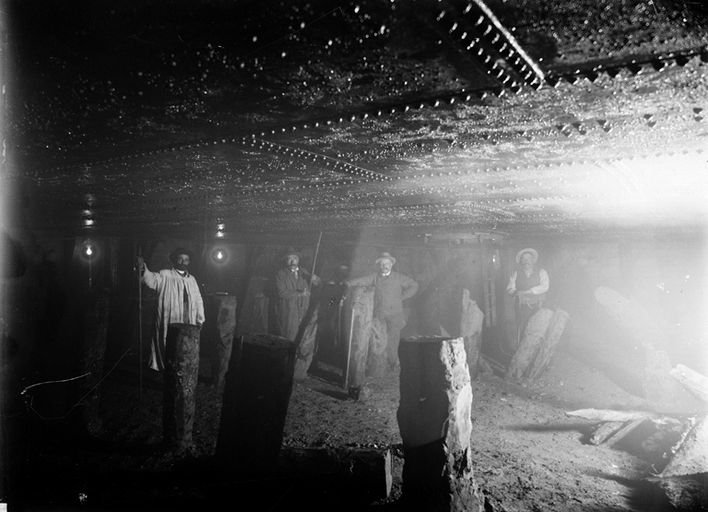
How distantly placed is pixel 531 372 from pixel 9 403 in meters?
11.2

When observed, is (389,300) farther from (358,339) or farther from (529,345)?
(529,345)

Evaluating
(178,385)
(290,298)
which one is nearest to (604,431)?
(178,385)

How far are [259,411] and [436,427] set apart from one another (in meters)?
1.83

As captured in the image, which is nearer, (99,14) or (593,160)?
(99,14)

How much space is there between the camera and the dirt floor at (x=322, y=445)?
Answer: 410 centimetres

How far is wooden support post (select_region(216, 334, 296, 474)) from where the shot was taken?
4.26 meters

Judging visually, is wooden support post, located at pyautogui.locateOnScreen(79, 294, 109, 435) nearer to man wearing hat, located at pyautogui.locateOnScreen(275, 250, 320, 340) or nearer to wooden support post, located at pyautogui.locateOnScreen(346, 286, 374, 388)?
man wearing hat, located at pyautogui.locateOnScreen(275, 250, 320, 340)

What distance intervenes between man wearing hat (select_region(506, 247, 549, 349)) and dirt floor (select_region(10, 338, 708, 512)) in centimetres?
289

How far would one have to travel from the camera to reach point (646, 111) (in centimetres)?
241

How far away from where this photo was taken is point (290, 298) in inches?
426

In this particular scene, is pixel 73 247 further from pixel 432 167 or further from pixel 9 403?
pixel 432 167

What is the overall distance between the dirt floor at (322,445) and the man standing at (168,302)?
3.14 ft

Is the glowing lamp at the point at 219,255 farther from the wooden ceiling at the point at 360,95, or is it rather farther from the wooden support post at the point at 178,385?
the wooden ceiling at the point at 360,95

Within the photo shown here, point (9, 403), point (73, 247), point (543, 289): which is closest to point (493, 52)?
point (9, 403)
